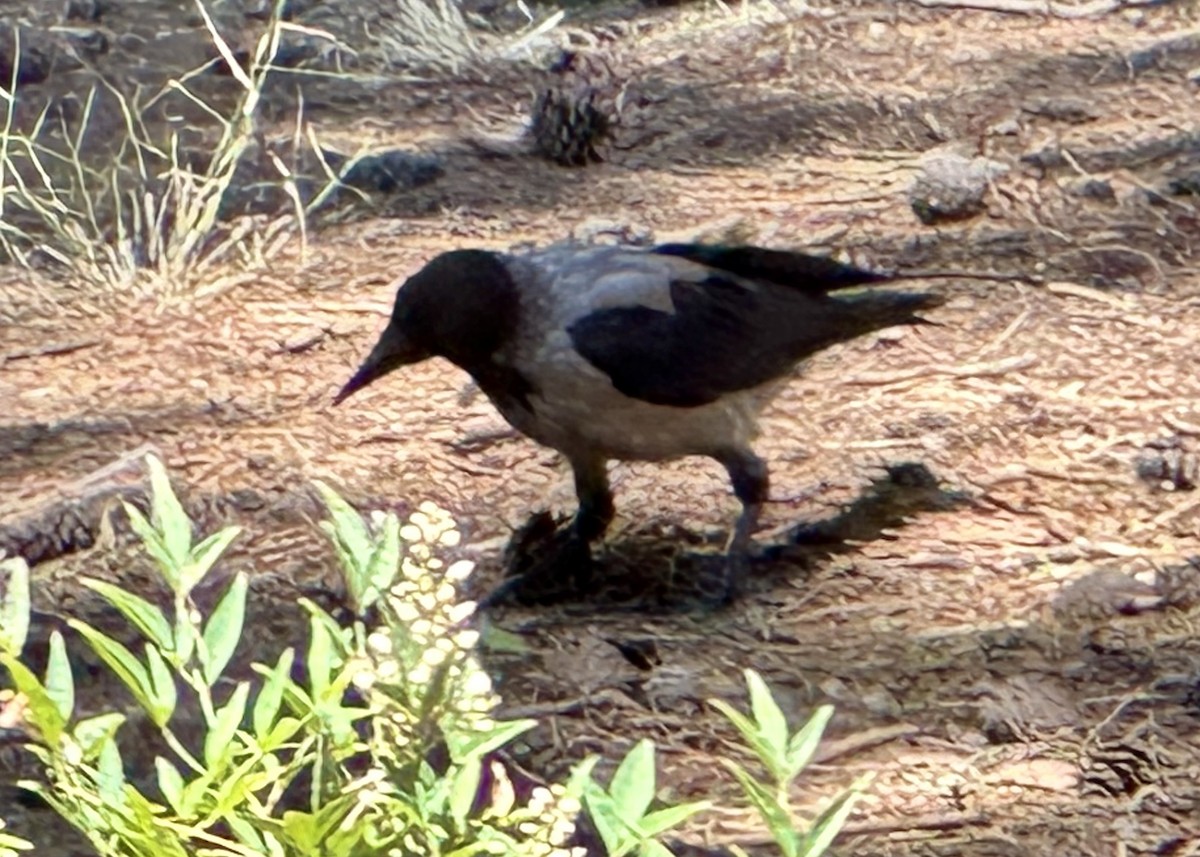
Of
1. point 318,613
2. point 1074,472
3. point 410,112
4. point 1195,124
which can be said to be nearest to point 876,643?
point 1074,472

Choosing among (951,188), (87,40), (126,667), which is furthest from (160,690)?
(87,40)

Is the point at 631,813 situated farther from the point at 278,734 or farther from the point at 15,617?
the point at 15,617

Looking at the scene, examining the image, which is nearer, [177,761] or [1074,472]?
[177,761]

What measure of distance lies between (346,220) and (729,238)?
1.20m

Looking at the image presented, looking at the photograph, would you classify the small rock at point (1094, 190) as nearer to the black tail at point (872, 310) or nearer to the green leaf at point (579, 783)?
the black tail at point (872, 310)

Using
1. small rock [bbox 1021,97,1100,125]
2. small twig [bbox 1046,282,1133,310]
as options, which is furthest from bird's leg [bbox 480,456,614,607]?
small rock [bbox 1021,97,1100,125]

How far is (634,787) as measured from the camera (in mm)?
2186

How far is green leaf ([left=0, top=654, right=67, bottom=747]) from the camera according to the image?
2152 mm

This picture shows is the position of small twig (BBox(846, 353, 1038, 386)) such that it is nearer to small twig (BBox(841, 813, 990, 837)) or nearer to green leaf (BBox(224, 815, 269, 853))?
small twig (BBox(841, 813, 990, 837))

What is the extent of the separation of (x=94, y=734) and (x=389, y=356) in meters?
2.24

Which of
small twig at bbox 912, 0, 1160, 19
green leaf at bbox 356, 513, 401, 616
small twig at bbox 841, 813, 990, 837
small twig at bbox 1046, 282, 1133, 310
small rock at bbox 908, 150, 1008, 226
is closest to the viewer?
green leaf at bbox 356, 513, 401, 616

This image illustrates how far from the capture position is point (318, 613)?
2.36m

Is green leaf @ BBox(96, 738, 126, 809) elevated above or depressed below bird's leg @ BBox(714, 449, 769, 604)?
above

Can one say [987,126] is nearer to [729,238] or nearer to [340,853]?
[729,238]
